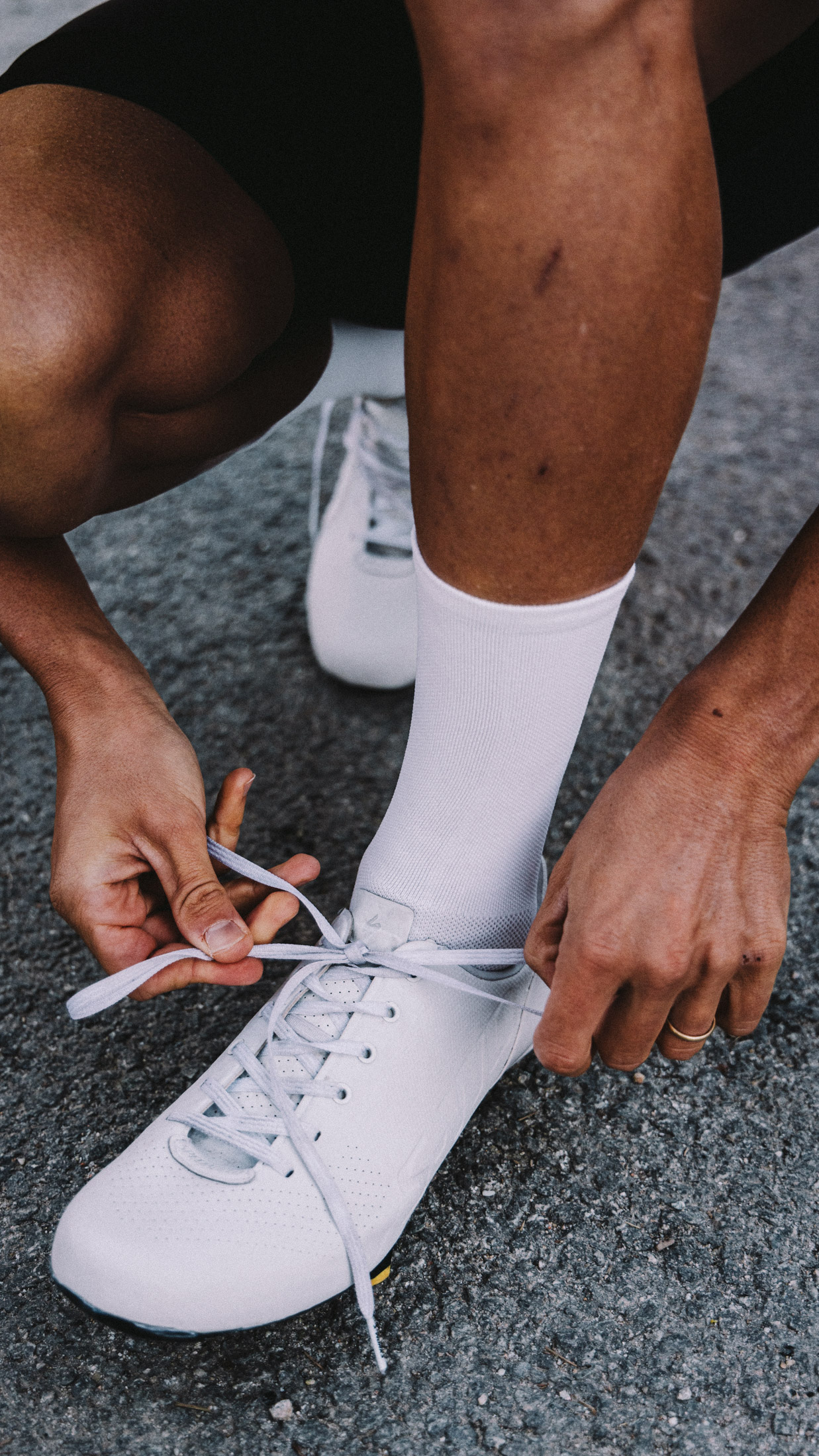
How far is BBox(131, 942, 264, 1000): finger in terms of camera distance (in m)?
0.75

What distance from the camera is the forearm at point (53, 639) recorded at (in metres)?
0.87

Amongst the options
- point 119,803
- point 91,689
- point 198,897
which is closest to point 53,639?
point 91,689

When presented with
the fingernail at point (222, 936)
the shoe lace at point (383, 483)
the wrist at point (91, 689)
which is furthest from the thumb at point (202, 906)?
Answer: the shoe lace at point (383, 483)

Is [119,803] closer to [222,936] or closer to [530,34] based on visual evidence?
[222,936]

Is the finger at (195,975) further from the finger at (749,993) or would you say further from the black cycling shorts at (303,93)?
the black cycling shorts at (303,93)

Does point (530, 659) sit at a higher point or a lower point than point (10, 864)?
higher

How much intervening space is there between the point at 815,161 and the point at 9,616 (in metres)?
0.78

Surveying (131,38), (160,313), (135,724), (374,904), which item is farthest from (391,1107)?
(131,38)

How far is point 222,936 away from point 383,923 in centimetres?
11

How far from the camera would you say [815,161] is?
37.0 inches

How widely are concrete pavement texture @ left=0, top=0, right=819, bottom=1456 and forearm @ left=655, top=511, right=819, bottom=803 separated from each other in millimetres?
304

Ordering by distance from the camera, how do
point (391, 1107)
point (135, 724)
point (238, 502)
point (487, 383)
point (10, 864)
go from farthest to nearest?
1. point (238, 502)
2. point (10, 864)
3. point (135, 724)
4. point (391, 1107)
5. point (487, 383)

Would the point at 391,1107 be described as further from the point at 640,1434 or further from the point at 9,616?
the point at 9,616

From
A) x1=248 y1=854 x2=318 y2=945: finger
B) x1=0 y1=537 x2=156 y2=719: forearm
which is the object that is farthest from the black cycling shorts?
x1=248 y1=854 x2=318 y2=945: finger
